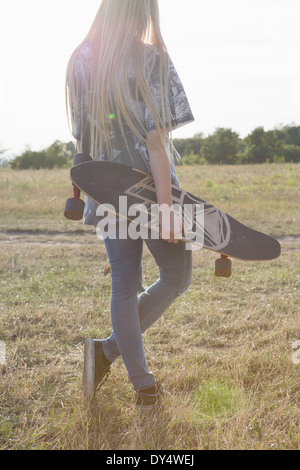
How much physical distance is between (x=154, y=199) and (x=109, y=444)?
114 cm

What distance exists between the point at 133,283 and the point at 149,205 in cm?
38

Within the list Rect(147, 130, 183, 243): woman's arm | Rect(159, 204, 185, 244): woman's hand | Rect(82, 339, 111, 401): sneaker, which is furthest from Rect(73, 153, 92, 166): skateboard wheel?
Rect(82, 339, 111, 401): sneaker

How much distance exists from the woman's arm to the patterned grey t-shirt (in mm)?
74

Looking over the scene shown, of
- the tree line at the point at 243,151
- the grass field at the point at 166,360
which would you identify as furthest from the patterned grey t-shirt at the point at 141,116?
the tree line at the point at 243,151

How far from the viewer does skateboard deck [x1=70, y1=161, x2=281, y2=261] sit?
6.72 ft

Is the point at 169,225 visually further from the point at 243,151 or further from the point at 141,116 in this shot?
the point at 243,151

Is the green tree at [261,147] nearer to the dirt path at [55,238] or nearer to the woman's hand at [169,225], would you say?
the dirt path at [55,238]

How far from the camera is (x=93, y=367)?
226 centimetres

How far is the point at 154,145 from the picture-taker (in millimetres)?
1885

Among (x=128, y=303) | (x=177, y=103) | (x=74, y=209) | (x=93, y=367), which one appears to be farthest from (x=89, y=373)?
(x=177, y=103)

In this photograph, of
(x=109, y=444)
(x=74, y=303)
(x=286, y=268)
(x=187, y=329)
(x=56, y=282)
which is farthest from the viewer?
(x=286, y=268)
